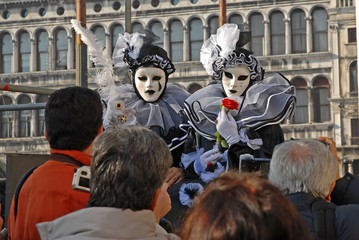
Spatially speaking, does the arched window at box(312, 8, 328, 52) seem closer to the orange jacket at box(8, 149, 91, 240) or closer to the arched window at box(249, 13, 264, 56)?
the arched window at box(249, 13, 264, 56)

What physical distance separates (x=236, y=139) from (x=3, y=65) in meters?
27.5

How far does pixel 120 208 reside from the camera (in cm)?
208

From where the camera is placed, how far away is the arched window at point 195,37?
94.3 ft

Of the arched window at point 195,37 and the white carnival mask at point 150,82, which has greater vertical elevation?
the arched window at point 195,37

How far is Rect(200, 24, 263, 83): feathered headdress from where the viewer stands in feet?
15.3

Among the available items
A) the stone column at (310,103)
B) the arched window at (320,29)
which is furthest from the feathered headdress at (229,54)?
the arched window at (320,29)

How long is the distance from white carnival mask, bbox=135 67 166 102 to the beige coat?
2767 millimetres

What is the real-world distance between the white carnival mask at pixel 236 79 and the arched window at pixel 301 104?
23011 millimetres

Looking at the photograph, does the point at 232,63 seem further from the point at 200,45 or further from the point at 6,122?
the point at 6,122

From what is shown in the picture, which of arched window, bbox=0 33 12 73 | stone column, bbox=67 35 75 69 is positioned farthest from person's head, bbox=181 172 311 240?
arched window, bbox=0 33 12 73

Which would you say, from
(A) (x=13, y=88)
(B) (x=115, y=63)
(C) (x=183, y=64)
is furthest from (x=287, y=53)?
(B) (x=115, y=63)

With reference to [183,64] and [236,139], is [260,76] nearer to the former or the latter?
[236,139]

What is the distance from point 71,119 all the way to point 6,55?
28.8 metres

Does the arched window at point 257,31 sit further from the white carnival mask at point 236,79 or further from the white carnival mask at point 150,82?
the white carnival mask at point 236,79
